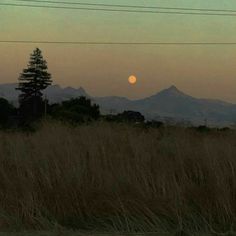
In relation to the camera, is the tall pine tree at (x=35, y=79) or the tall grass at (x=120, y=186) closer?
the tall grass at (x=120, y=186)

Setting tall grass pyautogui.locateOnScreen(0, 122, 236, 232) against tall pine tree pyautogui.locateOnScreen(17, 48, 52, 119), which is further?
tall pine tree pyautogui.locateOnScreen(17, 48, 52, 119)

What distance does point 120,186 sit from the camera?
8.97m

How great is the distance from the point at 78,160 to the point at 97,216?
62.3 inches

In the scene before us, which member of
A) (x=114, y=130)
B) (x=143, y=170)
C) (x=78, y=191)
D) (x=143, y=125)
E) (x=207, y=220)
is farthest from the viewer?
(x=143, y=125)

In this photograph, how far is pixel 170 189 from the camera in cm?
877

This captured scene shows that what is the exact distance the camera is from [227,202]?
8.41 metres

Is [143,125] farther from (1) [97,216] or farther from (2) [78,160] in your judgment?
(1) [97,216]

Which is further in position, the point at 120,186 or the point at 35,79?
the point at 35,79

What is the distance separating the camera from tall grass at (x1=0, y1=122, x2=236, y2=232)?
8336 millimetres

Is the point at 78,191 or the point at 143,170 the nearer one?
the point at 78,191

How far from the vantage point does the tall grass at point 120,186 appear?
8336 mm

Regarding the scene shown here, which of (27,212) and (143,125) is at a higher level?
(143,125)

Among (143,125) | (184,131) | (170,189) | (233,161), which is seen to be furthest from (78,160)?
(143,125)

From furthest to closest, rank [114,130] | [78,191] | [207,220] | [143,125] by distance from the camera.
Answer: [143,125], [114,130], [78,191], [207,220]
